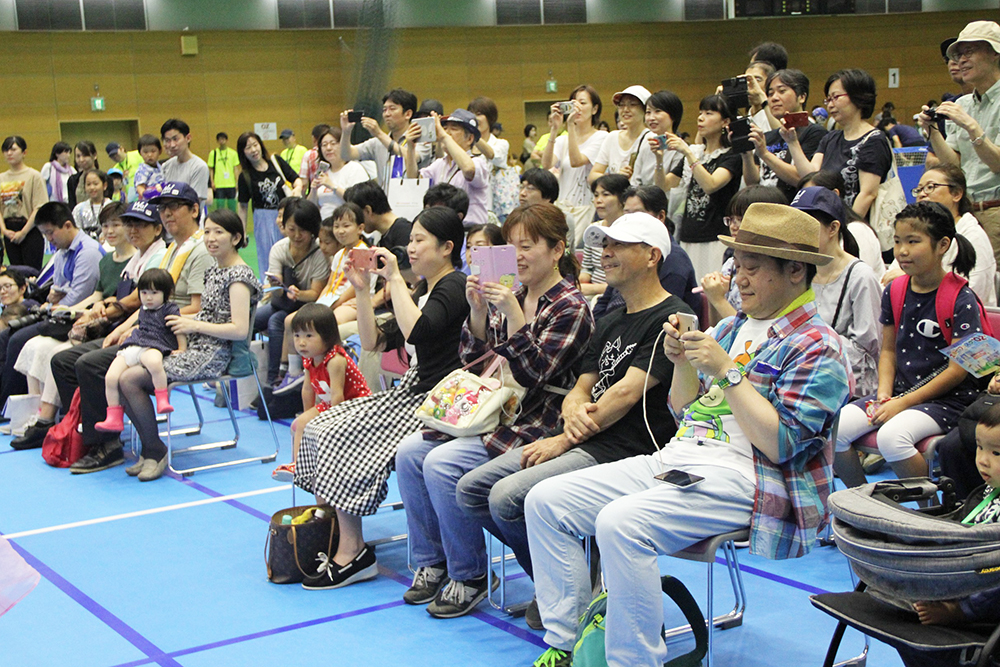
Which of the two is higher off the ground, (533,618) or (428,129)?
(428,129)

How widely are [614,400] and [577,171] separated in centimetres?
397

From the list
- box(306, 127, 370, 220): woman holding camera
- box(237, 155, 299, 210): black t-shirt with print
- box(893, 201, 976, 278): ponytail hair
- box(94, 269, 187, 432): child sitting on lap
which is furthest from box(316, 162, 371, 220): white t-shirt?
box(893, 201, 976, 278): ponytail hair

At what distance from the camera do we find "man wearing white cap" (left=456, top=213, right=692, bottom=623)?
3082mm

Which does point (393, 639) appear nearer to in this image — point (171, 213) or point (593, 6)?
point (171, 213)

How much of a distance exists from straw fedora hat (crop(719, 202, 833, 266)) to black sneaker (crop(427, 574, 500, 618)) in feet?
5.12

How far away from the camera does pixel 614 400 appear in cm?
309

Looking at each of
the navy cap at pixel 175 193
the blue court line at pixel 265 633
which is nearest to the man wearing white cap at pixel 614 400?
the blue court line at pixel 265 633

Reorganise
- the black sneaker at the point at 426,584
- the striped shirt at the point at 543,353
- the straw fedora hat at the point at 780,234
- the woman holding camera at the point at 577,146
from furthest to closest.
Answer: the woman holding camera at the point at 577,146
the black sneaker at the point at 426,584
the striped shirt at the point at 543,353
the straw fedora hat at the point at 780,234

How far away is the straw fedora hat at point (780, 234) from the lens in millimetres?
2633

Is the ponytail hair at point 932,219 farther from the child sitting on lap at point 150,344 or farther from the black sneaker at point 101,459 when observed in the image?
the black sneaker at point 101,459

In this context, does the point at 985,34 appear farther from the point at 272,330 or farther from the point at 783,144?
the point at 272,330

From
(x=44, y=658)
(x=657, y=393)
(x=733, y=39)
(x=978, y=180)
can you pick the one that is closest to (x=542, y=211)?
(x=657, y=393)

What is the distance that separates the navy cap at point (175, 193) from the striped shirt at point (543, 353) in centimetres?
294

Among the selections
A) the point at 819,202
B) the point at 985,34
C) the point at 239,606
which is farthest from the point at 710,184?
the point at 239,606
